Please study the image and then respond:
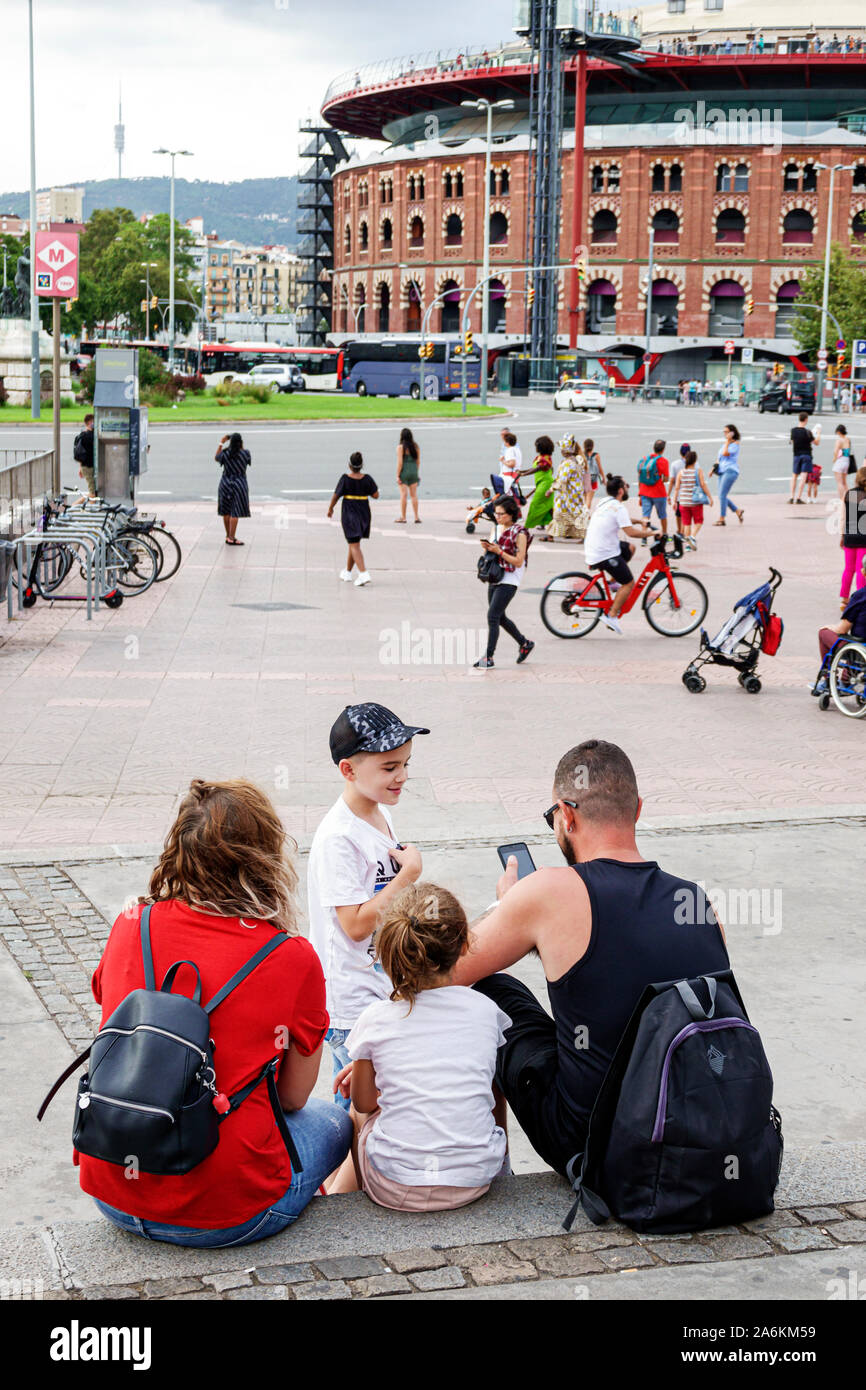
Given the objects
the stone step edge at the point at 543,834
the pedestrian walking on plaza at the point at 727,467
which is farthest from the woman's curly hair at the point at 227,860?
the pedestrian walking on plaza at the point at 727,467

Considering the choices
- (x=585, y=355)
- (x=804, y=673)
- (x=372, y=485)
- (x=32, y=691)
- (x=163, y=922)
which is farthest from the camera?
(x=585, y=355)

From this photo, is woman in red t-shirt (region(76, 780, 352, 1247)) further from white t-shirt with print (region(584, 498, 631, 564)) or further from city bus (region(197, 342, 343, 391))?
city bus (region(197, 342, 343, 391))

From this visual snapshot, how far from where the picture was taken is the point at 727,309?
9094cm

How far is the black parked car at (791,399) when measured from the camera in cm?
6719

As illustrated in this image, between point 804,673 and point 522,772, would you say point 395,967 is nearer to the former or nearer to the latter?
point 522,772

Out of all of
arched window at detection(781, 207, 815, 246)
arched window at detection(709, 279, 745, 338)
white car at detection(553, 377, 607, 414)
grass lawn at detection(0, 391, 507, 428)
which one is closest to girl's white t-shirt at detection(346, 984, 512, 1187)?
grass lawn at detection(0, 391, 507, 428)

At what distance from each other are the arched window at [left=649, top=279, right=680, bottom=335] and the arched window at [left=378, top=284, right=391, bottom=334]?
63.6ft

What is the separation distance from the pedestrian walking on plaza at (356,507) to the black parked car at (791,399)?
51.7 meters

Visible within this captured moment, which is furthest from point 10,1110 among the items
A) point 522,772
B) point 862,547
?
point 862,547

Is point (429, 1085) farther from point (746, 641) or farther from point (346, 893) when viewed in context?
point (746, 641)

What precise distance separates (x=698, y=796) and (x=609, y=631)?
6560 millimetres

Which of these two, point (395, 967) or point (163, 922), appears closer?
point (163, 922)

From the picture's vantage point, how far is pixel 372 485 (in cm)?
1850

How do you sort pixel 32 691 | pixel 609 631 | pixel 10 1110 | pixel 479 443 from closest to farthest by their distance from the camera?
pixel 10 1110 < pixel 32 691 < pixel 609 631 < pixel 479 443
